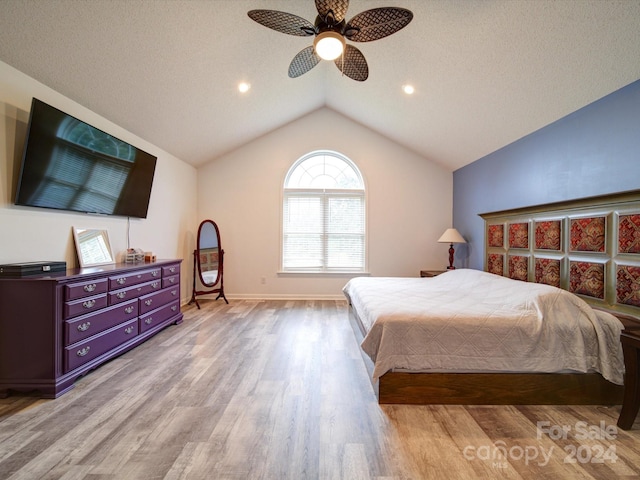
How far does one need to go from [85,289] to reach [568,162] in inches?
173

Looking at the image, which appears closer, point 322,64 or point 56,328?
point 56,328

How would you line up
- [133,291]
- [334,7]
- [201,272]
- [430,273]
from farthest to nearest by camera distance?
[201,272] < [430,273] < [133,291] < [334,7]

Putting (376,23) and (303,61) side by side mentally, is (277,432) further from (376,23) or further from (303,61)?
(303,61)

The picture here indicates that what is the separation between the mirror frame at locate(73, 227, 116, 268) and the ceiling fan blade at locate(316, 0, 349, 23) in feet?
9.45

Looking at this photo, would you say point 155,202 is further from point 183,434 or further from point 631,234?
point 631,234

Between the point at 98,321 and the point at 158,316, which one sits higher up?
the point at 98,321

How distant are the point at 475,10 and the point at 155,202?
4.19 m

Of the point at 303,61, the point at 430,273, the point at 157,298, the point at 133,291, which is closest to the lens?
the point at 303,61

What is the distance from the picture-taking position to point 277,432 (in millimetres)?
1733

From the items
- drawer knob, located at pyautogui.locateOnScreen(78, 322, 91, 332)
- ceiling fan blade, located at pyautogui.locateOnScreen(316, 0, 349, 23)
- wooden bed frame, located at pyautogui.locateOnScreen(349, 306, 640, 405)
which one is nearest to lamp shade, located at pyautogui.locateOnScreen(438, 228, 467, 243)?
wooden bed frame, located at pyautogui.locateOnScreen(349, 306, 640, 405)

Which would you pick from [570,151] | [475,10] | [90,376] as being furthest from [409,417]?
[475,10]

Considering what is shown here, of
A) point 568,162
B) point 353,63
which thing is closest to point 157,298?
point 353,63

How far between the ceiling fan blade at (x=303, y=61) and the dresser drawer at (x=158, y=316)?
287cm

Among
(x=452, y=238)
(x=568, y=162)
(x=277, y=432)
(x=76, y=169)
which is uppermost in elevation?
(x=568, y=162)
